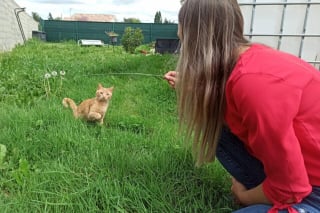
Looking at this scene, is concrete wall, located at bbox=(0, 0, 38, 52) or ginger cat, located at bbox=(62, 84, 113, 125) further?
concrete wall, located at bbox=(0, 0, 38, 52)

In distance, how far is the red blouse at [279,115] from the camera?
2.54 ft

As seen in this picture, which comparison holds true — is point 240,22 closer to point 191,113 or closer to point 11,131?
point 191,113

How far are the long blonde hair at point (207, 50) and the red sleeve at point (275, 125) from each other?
0.31 ft

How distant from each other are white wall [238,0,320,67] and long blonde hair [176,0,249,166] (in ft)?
4.82

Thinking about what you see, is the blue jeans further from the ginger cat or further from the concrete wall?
the concrete wall

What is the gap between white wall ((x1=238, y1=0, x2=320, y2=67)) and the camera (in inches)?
86.9

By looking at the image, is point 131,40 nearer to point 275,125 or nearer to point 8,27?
point 8,27

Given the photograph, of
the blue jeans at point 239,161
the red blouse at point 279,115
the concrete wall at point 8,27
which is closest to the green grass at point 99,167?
the blue jeans at point 239,161

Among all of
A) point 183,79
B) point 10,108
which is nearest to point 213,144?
point 183,79

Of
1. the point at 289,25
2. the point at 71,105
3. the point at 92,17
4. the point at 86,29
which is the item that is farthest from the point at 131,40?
the point at 92,17

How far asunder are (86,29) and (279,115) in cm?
1954

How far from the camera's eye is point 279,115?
2.53ft

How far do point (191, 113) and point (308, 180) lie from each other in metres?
0.39

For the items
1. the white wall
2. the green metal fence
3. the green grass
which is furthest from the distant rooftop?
the green grass
